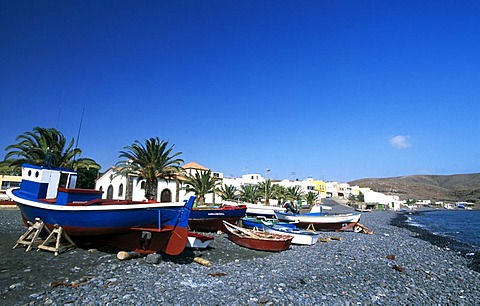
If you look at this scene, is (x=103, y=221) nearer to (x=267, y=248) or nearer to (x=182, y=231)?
(x=182, y=231)

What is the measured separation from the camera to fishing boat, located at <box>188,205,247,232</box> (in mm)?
20531

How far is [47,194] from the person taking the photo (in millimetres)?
13867

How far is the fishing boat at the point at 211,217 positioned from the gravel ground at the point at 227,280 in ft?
22.2

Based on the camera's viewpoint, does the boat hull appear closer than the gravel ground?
No

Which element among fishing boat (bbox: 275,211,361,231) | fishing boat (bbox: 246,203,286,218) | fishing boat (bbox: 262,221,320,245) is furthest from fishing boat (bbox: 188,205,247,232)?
fishing boat (bbox: 246,203,286,218)

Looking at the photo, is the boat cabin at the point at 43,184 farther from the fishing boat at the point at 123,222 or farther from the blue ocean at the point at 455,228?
the blue ocean at the point at 455,228

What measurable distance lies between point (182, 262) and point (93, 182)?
4496cm

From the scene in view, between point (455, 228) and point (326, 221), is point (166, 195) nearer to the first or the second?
point (326, 221)

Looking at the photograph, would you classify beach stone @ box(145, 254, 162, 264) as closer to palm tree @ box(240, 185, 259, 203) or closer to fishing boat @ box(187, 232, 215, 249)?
fishing boat @ box(187, 232, 215, 249)

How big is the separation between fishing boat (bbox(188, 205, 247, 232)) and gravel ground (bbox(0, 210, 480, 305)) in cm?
677

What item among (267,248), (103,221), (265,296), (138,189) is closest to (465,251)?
(267,248)

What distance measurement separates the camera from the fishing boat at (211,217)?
20531 millimetres

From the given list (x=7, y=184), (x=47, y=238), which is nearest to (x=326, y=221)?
(x=47, y=238)

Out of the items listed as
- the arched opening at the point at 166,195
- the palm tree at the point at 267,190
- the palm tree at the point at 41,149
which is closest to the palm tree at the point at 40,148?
the palm tree at the point at 41,149
